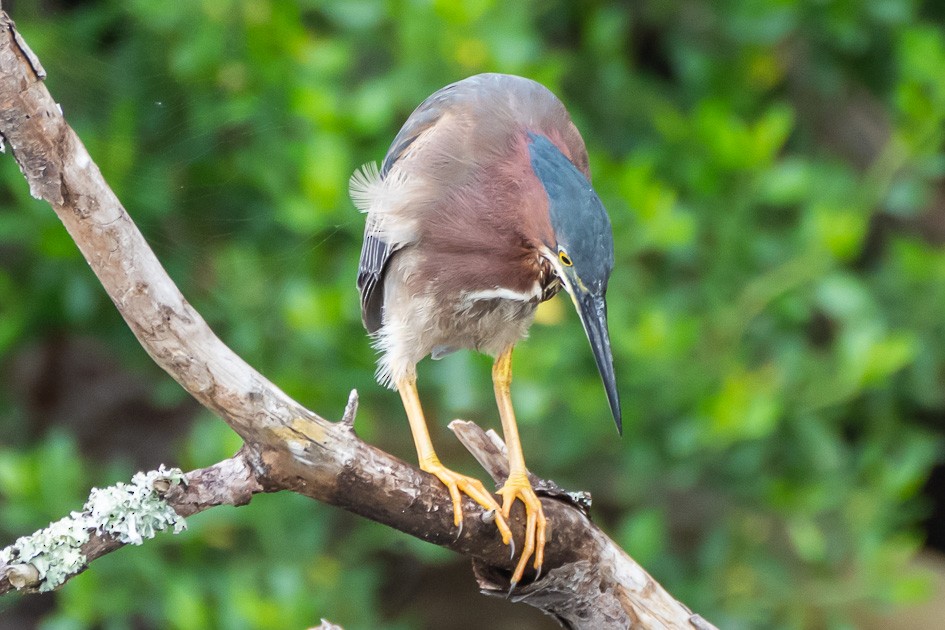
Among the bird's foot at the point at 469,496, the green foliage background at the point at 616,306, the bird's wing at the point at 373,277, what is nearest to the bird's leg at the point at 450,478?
the bird's foot at the point at 469,496

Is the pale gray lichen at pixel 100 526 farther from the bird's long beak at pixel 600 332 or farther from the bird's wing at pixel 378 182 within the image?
the bird's wing at pixel 378 182

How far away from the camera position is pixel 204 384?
1.57 meters

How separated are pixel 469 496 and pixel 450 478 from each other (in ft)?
0.17

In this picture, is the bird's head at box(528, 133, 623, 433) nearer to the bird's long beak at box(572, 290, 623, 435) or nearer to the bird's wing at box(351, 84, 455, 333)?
the bird's long beak at box(572, 290, 623, 435)

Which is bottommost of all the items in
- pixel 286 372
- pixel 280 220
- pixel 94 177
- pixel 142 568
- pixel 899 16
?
pixel 94 177

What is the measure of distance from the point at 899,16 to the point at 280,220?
202cm

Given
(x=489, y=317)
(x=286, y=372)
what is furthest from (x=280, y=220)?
(x=489, y=317)

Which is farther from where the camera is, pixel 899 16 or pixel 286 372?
pixel 899 16

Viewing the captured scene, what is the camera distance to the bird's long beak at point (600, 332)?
6.28 ft

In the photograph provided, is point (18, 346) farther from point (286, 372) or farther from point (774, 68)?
point (774, 68)

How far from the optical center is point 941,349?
3.45m

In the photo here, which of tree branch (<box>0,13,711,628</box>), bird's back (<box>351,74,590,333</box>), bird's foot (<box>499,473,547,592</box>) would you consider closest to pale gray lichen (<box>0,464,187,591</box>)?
tree branch (<box>0,13,711,628</box>)

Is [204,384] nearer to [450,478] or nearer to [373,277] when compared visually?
[450,478]

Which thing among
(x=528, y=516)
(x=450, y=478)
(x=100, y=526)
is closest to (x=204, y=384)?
(x=100, y=526)
